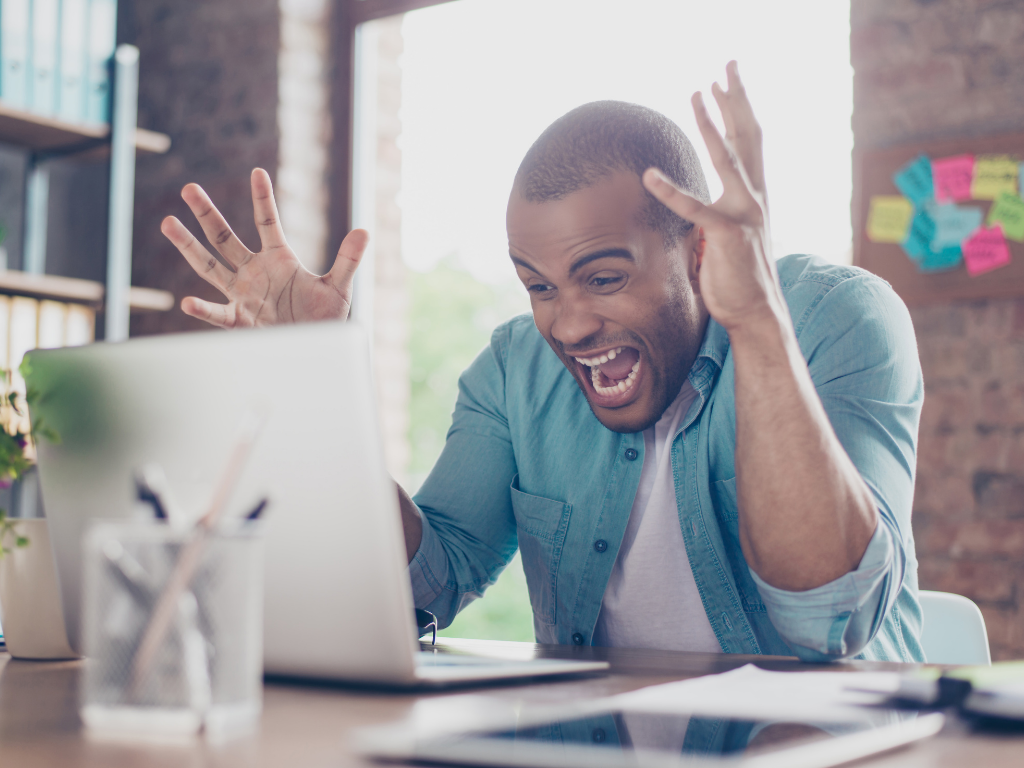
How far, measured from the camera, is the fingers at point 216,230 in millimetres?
1214

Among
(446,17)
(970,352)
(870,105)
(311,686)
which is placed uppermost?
(446,17)

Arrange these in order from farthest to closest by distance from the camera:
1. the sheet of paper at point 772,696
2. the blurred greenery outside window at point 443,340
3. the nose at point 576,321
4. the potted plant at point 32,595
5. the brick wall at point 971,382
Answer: the blurred greenery outside window at point 443,340 → the brick wall at point 971,382 → the nose at point 576,321 → the potted plant at point 32,595 → the sheet of paper at point 772,696

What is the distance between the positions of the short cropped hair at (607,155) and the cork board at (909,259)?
3.55 ft

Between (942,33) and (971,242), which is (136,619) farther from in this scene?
(942,33)

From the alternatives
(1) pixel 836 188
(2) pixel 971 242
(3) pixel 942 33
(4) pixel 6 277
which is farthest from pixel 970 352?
(4) pixel 6 277

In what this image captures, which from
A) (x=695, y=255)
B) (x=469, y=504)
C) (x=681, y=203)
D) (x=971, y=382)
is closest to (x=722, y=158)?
(x=681, y=203)

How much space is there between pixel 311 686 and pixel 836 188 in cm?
202

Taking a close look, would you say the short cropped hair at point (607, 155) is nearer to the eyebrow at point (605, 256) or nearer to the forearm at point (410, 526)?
the eyebrow at point (605, 256)

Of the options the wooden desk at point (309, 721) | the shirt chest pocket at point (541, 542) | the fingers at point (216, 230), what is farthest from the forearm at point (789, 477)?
the fingers at point (216, 230)

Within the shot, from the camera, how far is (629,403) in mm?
1280

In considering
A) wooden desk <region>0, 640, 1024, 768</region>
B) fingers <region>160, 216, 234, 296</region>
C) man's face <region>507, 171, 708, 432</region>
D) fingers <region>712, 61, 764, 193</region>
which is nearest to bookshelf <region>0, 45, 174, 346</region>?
fingers <region>160, 216, 234, 296</region>

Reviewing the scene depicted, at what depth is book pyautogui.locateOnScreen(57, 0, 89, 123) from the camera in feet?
8.09

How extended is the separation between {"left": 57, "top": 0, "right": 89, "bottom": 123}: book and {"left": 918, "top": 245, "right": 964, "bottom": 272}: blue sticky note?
203 cm

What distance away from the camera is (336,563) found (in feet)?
2.04
